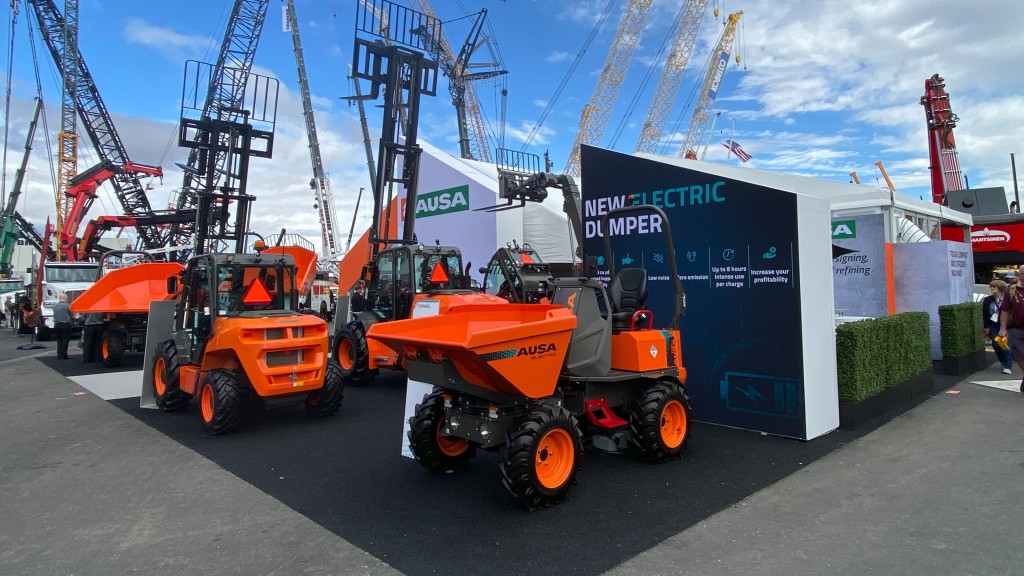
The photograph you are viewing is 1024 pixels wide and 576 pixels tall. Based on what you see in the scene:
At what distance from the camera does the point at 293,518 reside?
412cm

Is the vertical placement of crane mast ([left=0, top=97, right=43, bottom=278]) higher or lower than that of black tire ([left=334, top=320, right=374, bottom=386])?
higher

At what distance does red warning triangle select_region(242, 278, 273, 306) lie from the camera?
708cm

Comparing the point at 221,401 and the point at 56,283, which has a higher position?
the point at 56,283

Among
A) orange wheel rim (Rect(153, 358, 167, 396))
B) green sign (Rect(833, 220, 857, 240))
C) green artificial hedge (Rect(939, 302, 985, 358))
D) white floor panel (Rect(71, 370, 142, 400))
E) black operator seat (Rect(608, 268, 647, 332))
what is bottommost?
white floor panel (Rect(71, 370, 142, 400))

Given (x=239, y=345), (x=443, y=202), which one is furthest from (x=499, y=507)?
(x=443, y=202)

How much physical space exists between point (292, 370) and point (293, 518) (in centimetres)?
270

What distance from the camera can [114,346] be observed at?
38.1 feet

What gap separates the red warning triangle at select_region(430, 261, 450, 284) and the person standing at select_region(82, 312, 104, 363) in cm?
774

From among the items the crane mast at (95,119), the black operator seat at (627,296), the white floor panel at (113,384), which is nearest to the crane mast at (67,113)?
the crane mast at (95,119)

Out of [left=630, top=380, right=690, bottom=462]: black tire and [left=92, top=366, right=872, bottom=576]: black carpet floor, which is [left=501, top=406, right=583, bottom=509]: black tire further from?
[left=630, top=380, right=690, bottom=462]: black tire

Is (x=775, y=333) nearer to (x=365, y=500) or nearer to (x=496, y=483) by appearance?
(x=496, y=483)

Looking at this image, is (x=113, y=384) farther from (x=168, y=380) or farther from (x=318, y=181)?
(x=318, y=181)

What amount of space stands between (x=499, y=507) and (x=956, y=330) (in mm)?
8657

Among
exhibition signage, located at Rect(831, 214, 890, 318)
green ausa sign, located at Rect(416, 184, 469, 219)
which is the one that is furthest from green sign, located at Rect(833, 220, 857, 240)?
green ausa sign, located at Rect(416, 184, 469, 219)
